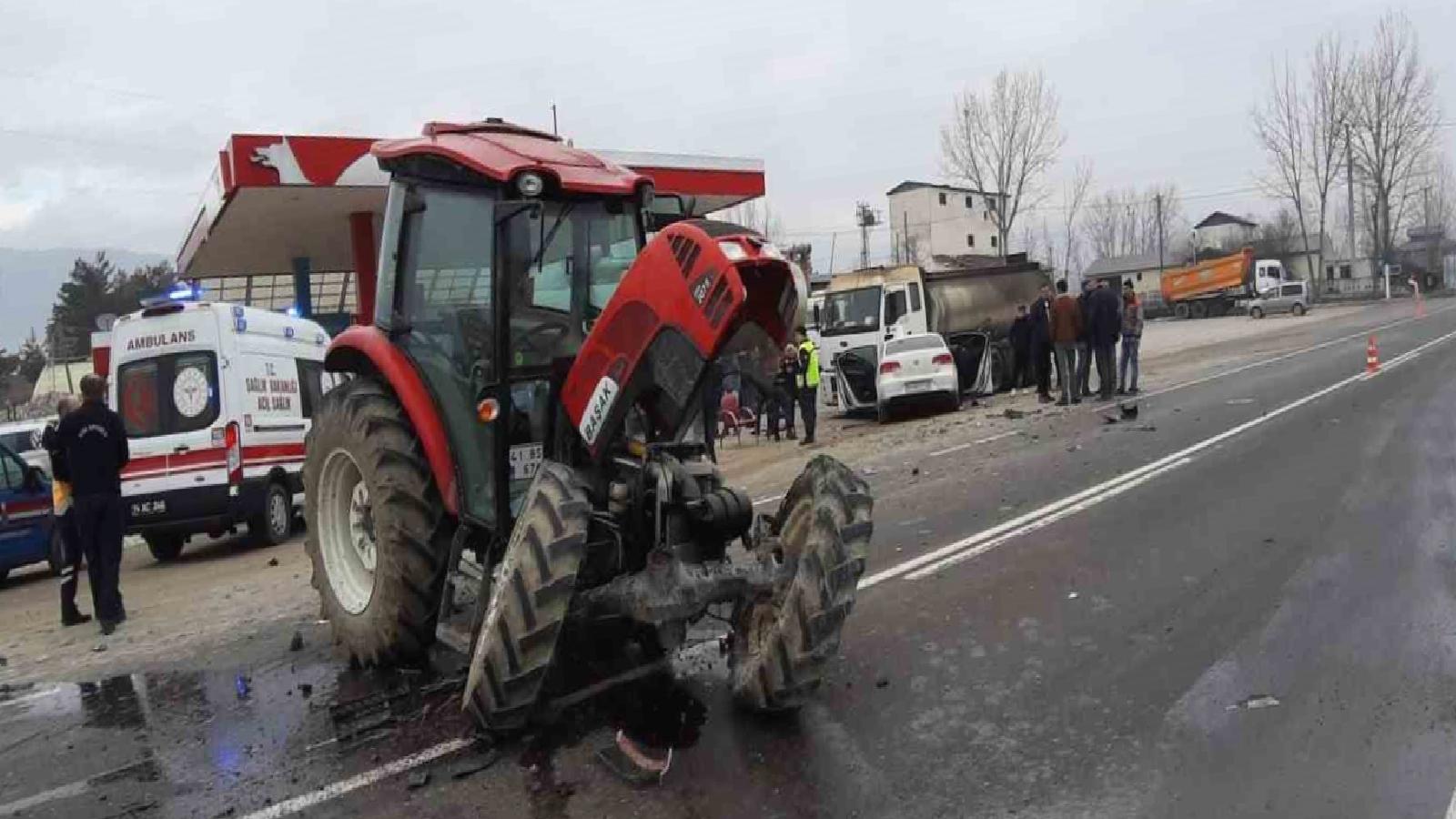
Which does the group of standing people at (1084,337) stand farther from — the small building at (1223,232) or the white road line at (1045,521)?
the small building at (1223,232)

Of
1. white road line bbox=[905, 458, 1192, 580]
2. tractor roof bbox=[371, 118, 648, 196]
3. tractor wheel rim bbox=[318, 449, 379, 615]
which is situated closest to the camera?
tractor roof bbox=[371, 118, 648, 196]

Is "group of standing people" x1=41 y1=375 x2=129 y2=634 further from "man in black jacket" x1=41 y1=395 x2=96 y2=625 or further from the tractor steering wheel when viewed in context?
the tractor steering wheel

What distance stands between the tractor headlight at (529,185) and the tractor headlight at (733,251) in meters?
Result: 1.13

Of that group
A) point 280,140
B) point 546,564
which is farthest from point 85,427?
point 280,140

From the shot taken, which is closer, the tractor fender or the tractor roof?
the tractor roof

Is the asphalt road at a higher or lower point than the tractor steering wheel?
lower

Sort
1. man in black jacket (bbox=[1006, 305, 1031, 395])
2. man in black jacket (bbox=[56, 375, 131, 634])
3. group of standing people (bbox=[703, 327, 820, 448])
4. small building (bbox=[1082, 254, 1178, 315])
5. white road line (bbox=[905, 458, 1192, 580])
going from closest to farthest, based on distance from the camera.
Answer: white road line (bbox=[905, 458, 1192, 580]) < man in black jacket (bbox=[56, 375, 131, 634]) < group of standing people (bbox=[703, 327, 820, 448]) < man in black jacket (bbox=[1006, 305, 1031, 395]) < small building (bbox=[1082, 254, 1178, 315])

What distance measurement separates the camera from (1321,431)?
12.6 m

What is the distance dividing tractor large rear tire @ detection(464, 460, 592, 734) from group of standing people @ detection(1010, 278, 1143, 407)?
14.7m

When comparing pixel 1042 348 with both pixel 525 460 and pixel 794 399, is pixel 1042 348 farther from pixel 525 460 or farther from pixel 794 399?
pixel 525 460

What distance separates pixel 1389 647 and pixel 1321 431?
8199 millimetres

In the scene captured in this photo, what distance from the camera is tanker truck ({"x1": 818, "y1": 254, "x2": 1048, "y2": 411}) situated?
70.9 feet

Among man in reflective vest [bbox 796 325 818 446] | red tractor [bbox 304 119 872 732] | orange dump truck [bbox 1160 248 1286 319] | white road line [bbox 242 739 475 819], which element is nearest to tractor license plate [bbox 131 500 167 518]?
red tractor [bbox 304 119 872 732]

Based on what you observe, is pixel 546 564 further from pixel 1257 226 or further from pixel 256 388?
pixel 1257 226
